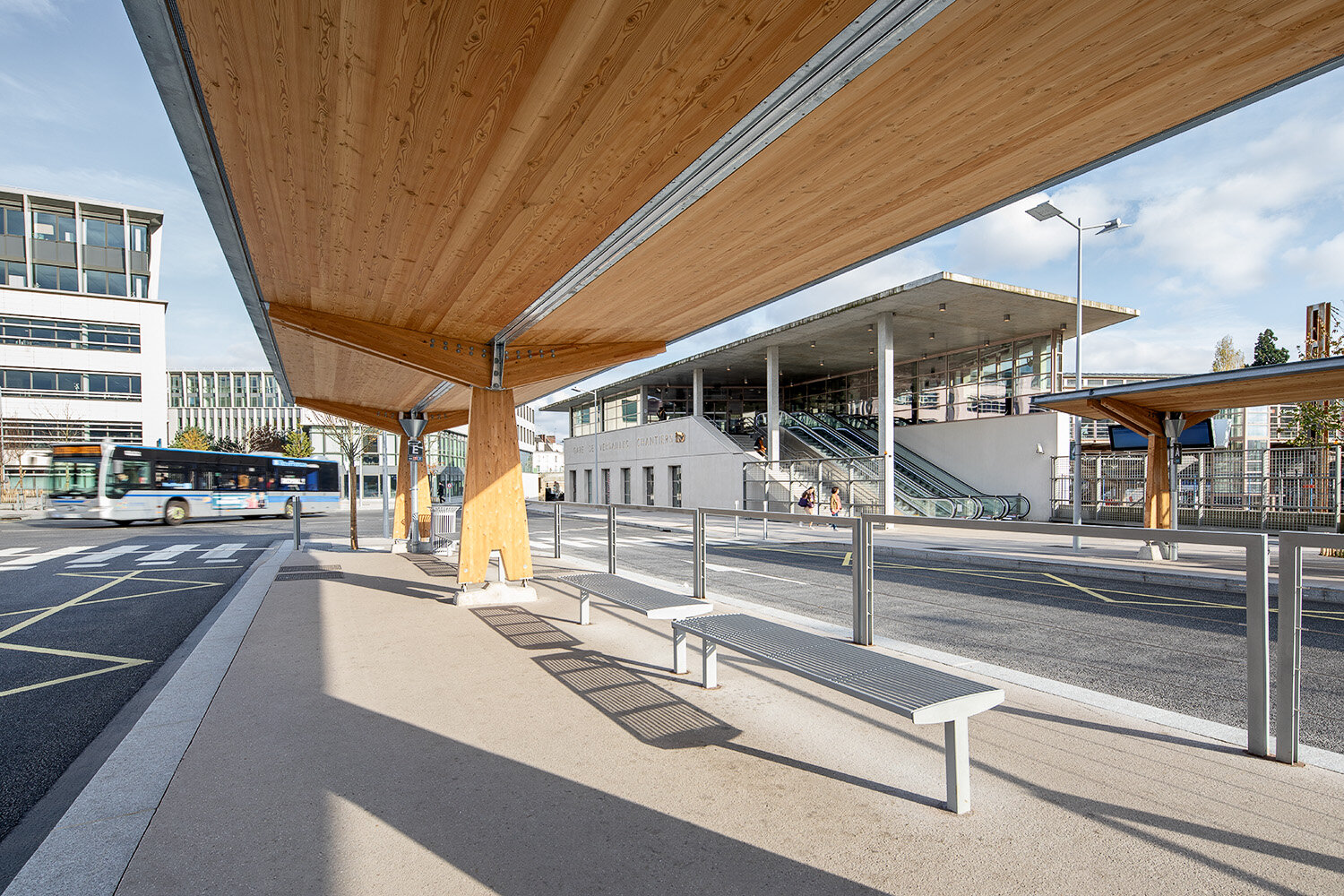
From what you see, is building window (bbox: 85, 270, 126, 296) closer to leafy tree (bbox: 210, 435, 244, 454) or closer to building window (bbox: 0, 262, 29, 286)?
building window (bbox: 0, 262, 29, 286)

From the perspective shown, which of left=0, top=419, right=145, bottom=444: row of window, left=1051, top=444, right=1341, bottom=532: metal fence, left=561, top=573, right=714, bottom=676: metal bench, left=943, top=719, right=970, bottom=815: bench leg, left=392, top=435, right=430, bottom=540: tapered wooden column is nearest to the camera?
left=943, top=719, right=970, bottom=815: bench leg

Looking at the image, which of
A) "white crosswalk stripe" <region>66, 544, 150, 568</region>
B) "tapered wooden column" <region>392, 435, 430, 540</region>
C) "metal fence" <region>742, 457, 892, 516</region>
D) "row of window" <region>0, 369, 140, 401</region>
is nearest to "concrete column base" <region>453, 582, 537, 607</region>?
"tapered wooden column" <region>392, 435, 430, 540</region>

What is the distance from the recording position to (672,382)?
40406 millimetres

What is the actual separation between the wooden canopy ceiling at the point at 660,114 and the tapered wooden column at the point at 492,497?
9.34 ft

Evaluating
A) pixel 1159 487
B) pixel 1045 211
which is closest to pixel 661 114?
pixel 1159 487

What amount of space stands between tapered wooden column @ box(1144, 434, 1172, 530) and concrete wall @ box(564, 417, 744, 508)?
1697 centimetres

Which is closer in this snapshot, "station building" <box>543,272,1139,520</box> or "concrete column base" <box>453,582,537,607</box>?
"concrete column base" <box>453,582,537,607</box>

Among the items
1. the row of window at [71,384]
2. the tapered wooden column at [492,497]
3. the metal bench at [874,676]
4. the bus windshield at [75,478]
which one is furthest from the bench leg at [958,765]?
the row of window at [71,384]

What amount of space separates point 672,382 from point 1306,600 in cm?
3305

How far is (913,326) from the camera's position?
2727 cm

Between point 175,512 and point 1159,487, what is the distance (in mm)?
33119

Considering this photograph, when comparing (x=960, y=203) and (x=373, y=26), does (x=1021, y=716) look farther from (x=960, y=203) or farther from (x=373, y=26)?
(x=373, y=26)

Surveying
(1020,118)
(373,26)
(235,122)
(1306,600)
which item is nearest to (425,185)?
(235,122)

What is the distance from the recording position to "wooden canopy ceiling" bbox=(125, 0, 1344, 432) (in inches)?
107
